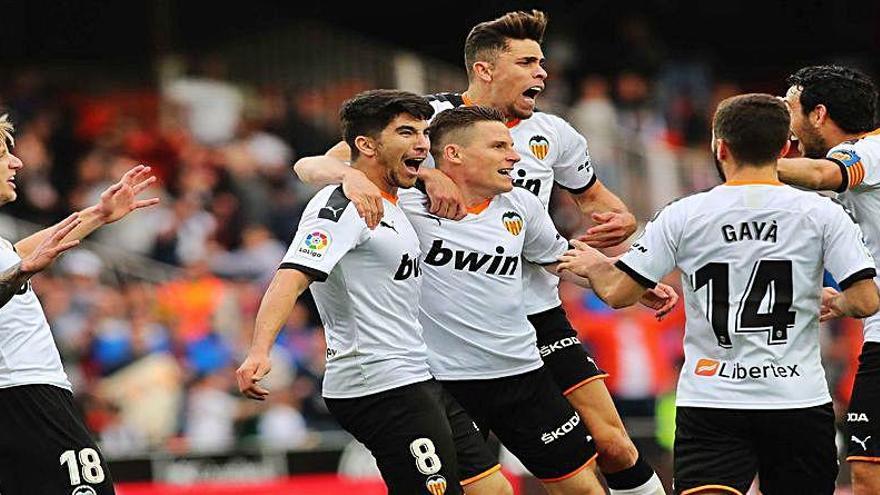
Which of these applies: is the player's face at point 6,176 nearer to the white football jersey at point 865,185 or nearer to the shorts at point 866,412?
the white football jersey at point 865,185

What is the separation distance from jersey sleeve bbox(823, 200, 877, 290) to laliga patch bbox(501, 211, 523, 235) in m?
1.63

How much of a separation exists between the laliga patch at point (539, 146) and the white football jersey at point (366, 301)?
136 centimetres

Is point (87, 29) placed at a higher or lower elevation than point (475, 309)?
lower

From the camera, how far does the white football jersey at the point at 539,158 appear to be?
8500mm

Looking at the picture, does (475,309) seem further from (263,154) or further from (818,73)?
(263,154)

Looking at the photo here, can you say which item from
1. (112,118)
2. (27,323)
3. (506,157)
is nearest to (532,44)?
(506,157)

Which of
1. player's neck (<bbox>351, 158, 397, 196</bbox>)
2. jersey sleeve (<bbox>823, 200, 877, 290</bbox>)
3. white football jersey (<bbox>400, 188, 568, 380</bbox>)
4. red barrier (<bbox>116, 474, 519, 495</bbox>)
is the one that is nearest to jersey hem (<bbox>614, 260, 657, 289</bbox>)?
jersey sleeve (<bbox>823, 200, 877, 290</bbox>)

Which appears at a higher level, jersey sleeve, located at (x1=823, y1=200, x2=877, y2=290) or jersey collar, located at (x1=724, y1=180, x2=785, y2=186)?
jersey collar, located at (x1=724, y1=180, x2=785, y2=186)

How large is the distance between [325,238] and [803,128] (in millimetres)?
2340

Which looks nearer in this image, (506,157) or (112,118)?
(506,157)

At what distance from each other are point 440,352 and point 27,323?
6.25 feet

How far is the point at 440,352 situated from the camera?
7.95 meters

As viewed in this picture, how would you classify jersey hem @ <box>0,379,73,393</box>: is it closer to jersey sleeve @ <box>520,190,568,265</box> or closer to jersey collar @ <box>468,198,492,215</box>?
jersey collar @ <box>468,198,492,215</box>

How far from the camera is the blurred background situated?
48.1 feet
